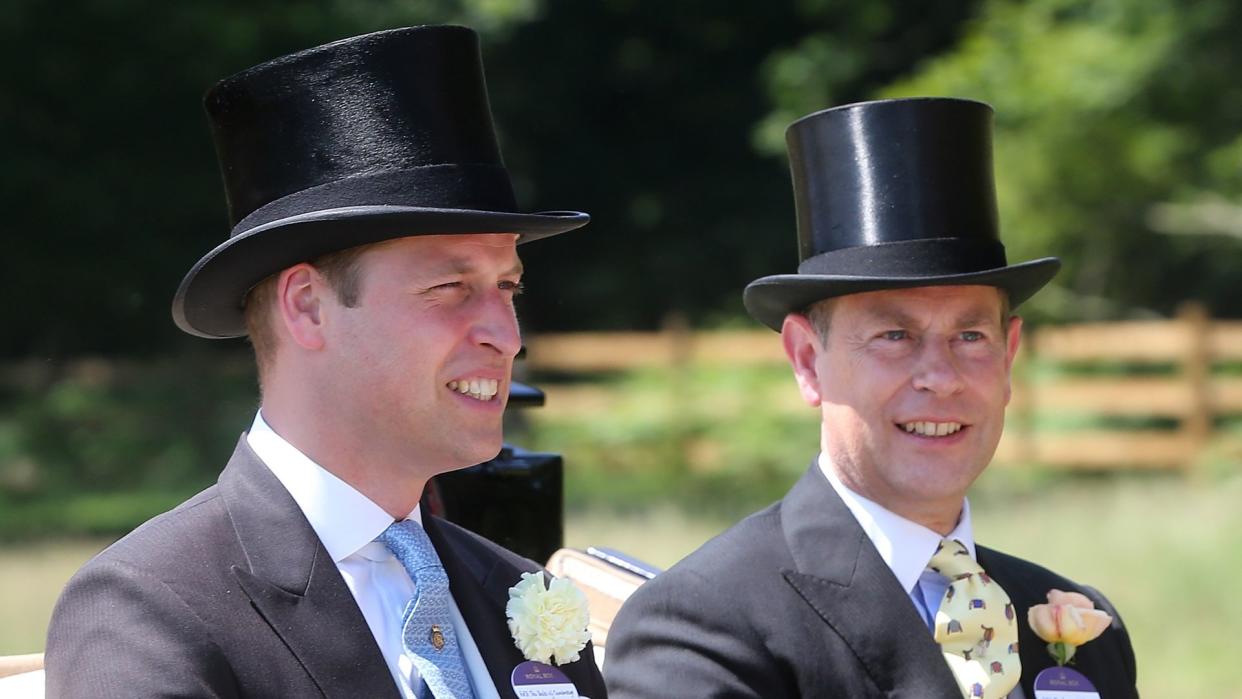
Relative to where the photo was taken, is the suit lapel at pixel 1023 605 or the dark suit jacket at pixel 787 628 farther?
the suit lapel at pixel 1023 605

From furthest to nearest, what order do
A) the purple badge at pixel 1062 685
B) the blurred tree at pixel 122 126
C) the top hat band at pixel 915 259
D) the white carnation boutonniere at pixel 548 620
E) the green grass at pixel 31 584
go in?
1. the blurred tree at pixel 122 126
2. the green grass at pixel 31 584
3. the top hat band at pixel 915 259
4. the purple badge at pixel 1062 685
5. the white carnation boutonniere at pixel 548 620

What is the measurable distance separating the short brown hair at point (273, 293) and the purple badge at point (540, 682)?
63cm

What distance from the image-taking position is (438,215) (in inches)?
104

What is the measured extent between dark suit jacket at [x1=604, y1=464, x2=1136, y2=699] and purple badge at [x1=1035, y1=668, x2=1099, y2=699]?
0.08 feet

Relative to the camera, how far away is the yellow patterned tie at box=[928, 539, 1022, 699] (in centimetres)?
326

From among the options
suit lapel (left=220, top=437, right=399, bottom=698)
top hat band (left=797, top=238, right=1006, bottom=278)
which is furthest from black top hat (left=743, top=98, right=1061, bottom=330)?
suit lapel (left=220, top=437, right=399, bottom=698)

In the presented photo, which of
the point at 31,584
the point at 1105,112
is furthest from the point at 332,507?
the point at 1105,112

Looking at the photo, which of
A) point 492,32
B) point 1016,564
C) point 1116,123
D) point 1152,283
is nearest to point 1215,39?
point 1116,123

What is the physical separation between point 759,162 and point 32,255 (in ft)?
30.0

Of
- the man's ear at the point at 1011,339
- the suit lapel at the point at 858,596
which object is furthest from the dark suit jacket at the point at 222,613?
the man's ear at the point at 1011,339

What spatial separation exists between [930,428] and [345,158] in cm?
134

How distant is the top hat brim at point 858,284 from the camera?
343 cm

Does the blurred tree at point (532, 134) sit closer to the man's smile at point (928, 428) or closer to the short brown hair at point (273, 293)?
the man's smile at point (928, 428)

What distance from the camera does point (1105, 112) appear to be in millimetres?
13961
